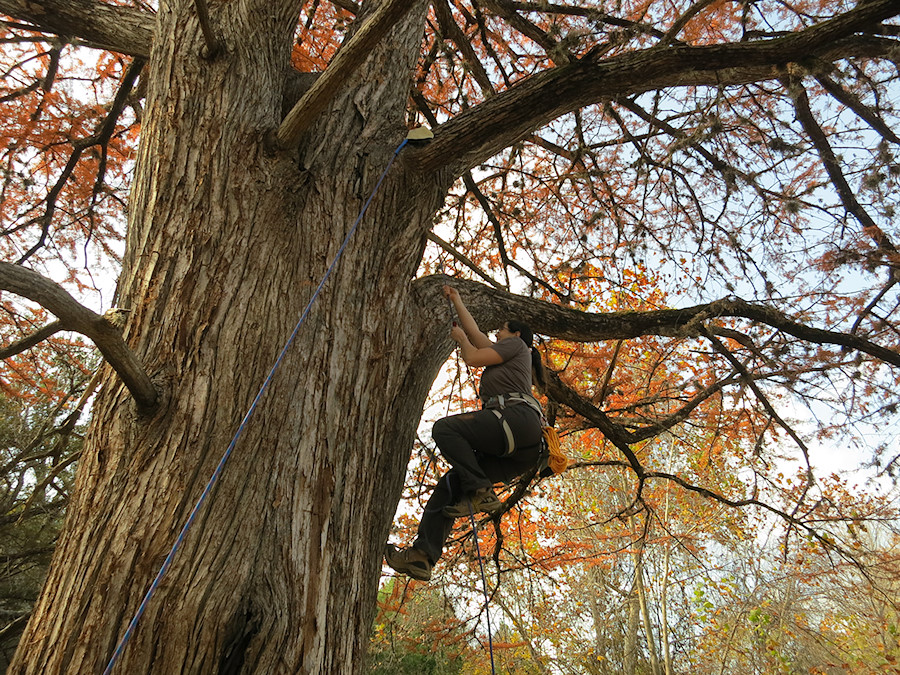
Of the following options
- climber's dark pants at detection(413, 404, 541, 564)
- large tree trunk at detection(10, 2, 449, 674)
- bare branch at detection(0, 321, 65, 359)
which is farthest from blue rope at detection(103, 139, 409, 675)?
bare branch at detection(0, 321, 65, 359)

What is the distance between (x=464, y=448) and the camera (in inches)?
119

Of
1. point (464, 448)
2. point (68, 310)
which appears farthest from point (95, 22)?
point (464, 448)

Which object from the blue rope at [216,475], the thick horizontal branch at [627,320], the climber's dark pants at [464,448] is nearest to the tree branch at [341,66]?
the blue rope at [216,475]

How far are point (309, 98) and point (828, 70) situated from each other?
230cm

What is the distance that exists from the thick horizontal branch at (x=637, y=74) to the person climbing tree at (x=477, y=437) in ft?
2.67

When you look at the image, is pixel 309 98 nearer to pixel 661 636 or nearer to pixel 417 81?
pixel 417 81

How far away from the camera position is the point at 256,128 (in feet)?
8.56

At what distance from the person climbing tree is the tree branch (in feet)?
3.59

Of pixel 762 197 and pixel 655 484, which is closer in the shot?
pixel 762 197

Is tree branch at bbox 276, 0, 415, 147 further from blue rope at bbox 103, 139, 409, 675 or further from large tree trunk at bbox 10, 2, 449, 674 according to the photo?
blue rope at bbox 103, 139, 409, 675

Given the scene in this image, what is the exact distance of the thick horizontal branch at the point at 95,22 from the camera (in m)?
2.73

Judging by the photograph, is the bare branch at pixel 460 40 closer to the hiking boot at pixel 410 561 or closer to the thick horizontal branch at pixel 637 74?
the thick horizontal branch at pixel 637 74

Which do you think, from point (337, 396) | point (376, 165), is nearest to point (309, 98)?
point (376, 165)

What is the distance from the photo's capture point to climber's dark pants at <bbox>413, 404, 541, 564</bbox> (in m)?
3.00
